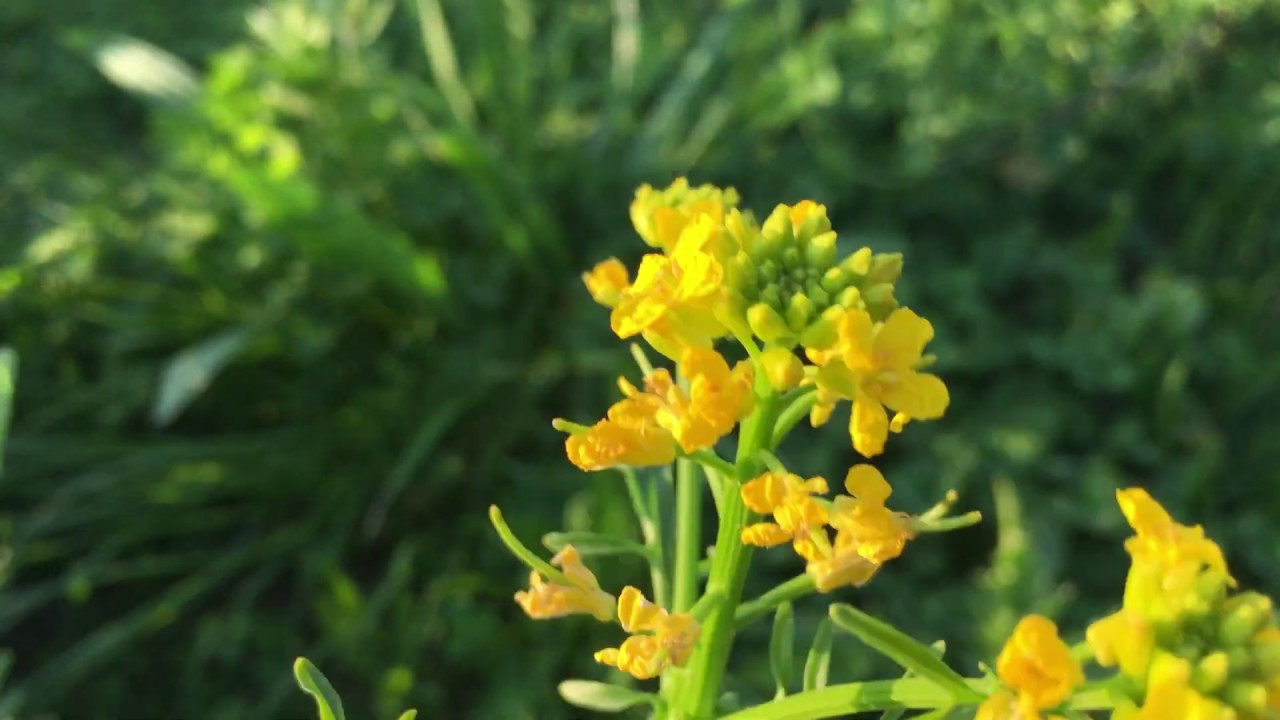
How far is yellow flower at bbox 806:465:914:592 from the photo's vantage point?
0.64m

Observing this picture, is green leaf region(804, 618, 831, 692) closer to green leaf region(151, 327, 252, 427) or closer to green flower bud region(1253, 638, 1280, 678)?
green flower bud region(1253, 638, 1280, 678)

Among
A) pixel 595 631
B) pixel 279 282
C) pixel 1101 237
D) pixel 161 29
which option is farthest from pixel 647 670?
pixel 161 29

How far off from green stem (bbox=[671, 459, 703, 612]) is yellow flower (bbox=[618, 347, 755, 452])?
0.36 ft

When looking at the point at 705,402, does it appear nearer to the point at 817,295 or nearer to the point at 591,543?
the point at 817,295

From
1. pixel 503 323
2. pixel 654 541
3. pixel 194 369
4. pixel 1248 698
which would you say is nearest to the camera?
pixel 1248 698

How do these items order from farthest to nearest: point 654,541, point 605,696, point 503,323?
point 503,323
point 654,541
point 605,696

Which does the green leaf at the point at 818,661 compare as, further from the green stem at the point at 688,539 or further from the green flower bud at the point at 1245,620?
the green flower bud at the point at 1245,620

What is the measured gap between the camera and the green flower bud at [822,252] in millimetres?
673

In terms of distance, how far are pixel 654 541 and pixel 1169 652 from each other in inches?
15.7

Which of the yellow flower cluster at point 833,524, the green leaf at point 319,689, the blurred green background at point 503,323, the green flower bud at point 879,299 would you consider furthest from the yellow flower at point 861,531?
the blurred green background at point 503,323

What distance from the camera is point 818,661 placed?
753mm

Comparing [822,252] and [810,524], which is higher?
[822,252]

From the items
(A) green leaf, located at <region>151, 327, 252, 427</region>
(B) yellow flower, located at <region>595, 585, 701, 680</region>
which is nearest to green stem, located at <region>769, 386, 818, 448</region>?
(B) yellow flower, located at <region>595, 585, 701, 680</region>

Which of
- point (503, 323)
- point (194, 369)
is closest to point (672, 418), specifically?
point (194, 369)
